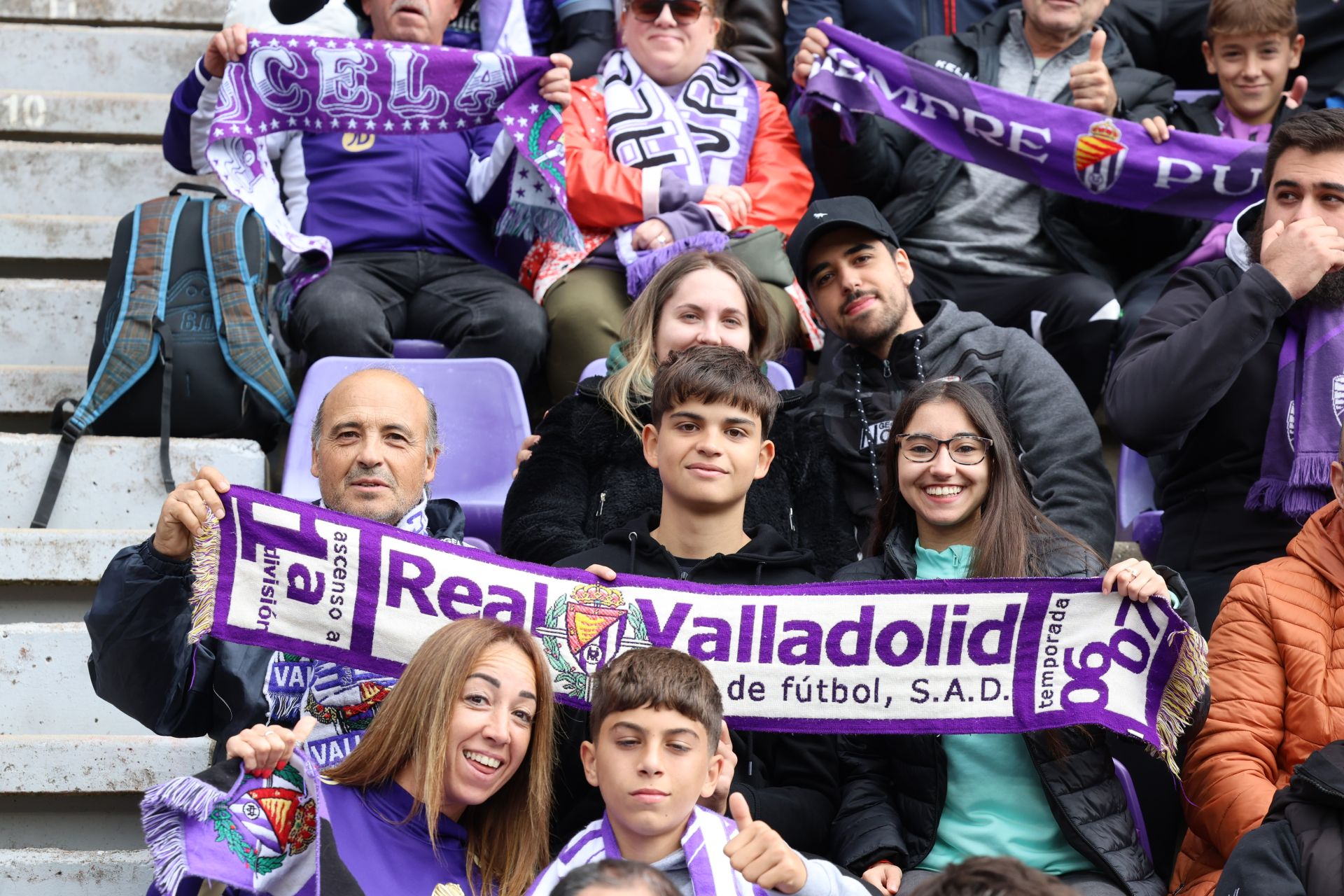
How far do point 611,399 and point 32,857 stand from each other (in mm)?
1687

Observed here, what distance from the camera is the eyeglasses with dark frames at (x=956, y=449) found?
3.33 m

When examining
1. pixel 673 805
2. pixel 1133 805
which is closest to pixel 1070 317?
pixel 1133 805

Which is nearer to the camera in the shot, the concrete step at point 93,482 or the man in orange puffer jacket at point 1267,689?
the man in orange puffer jacket at point 1267,689

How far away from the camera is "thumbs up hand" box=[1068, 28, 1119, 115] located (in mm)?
5074

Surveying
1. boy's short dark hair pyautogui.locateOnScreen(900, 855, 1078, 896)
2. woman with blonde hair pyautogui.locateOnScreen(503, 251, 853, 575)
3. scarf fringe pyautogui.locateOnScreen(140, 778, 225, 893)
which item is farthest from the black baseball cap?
boy's short dark hair pyautogui.locateOnScreen(900, 855, 1078, 896)

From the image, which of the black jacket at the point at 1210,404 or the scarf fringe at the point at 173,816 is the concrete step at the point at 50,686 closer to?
the scarf fringe at the point at 173,816

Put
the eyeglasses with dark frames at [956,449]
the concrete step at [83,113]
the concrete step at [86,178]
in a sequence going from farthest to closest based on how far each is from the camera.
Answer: the concrete step at [83,113] < the concrete step at [86,178] < the eyeglasses with dark frames at [956,449]

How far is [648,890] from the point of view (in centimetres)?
216

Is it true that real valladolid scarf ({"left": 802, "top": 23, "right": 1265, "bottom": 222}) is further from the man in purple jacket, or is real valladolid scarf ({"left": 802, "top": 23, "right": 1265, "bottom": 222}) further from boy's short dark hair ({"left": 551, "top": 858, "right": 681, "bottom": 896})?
boy's short dark hair ({"left": 551, "top": 858, "right": 681, "bottom": 896})

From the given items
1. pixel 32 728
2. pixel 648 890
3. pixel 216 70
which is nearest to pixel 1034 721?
pixel 648 890

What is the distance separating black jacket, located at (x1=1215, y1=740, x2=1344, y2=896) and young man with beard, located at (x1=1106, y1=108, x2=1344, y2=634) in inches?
34.6

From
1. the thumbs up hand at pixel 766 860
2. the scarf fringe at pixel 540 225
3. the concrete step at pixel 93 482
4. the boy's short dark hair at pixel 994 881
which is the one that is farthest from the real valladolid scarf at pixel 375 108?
the boy's short dark hair at pixel 994 881

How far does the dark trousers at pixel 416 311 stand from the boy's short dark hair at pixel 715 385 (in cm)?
134

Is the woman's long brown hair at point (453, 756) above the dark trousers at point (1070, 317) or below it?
below
